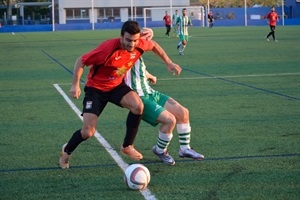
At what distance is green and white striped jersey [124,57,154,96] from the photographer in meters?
8.25

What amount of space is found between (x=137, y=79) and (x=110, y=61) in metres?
0.59

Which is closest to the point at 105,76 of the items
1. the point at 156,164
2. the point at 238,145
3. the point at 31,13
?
the point at 156,164

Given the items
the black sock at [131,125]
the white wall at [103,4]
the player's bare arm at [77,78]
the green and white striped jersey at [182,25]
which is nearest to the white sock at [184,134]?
the black sock at [131,125]

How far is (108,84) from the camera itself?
8078mm

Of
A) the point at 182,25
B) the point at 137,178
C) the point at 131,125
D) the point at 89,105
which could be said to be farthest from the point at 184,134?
the point at 182,25

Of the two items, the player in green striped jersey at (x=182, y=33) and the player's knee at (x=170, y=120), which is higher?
the player in green striped jersey at (x=182, y=33)

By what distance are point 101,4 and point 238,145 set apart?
82601mm

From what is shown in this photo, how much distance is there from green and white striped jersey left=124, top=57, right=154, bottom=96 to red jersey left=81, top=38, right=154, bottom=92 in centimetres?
14

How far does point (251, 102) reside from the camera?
44.9 feet

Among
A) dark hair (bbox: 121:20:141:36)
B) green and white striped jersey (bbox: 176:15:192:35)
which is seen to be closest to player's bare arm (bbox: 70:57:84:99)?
dark hair (bbox: 121:20:141:36)

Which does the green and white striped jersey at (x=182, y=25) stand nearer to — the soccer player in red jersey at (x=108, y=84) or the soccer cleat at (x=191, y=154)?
the soccer cleat at (x=191, y=154)

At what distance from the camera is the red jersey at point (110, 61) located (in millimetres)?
7734

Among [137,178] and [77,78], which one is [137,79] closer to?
[77,78]

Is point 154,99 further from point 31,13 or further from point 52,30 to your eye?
point 31,13
